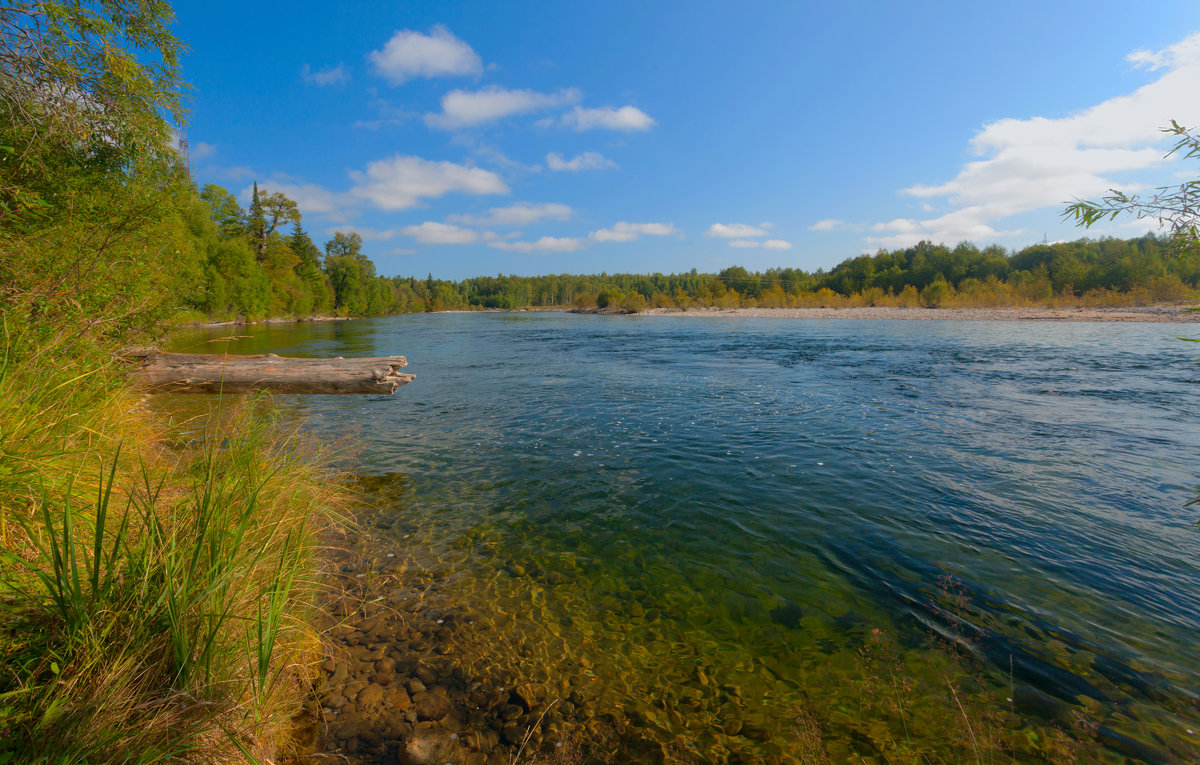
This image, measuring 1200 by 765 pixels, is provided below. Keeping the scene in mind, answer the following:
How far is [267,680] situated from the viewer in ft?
8.14

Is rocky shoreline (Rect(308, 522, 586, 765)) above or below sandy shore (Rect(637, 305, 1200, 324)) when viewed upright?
below

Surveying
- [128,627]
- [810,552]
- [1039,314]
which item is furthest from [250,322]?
[1039,314]

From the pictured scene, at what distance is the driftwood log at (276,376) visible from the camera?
7.97 m

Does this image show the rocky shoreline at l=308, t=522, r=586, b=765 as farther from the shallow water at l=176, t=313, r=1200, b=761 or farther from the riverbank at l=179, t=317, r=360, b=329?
the riverbank at l=179, t=317, r=360, b=329

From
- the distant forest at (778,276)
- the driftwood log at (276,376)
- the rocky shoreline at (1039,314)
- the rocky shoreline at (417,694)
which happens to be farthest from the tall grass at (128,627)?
the rocky shoreline at (1039,314)

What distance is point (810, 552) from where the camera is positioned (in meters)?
5.01

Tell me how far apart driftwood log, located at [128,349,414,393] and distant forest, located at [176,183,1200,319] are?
9.83 ft

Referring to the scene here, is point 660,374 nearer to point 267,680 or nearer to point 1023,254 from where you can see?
point 267,680

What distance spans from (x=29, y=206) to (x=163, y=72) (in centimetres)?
365

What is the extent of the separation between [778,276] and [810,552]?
131 m

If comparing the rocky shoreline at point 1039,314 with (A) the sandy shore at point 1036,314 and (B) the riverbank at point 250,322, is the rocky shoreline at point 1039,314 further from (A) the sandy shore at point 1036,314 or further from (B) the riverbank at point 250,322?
(B) the riverbank at point 250,322

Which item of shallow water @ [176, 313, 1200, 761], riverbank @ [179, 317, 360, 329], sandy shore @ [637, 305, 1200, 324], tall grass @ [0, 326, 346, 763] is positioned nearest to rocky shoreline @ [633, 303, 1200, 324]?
sandy shore @ [637, 305, 1200, 324]

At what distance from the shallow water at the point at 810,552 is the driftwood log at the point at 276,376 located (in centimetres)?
124

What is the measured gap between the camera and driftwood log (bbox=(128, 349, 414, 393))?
26.2 feet
